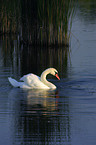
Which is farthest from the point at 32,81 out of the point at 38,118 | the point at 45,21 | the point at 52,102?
the point at 45,21

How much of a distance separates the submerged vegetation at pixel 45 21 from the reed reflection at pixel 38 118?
7.62 metres

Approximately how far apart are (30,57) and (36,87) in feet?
19.9

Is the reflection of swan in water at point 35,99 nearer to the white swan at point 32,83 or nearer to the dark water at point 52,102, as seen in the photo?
the dark water at point 52,102

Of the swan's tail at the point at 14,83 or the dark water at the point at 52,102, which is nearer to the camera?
the dark water at the point at 52,102

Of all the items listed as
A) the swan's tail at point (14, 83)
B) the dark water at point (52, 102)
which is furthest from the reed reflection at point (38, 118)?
the swan's tail at point (14, 83)

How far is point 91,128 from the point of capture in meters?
7.86

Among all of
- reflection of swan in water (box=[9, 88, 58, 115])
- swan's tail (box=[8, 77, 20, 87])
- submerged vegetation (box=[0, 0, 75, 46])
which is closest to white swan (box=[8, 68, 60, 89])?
swan's tail (box=[8, 77, 20, 87])

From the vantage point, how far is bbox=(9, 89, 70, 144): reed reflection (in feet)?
24.3

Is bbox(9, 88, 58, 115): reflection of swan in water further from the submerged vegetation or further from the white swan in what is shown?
the submerged vegetation

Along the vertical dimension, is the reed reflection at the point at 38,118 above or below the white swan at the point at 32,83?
above

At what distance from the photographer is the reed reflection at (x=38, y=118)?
7402 mm

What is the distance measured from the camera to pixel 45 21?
18828mm

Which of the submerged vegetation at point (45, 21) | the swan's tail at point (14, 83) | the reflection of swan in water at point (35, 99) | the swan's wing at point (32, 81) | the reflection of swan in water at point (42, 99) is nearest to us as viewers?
the reflection of swan in water at point (35, 99)

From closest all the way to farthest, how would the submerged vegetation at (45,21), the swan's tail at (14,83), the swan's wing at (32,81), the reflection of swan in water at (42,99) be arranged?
the reflection of swan in water at (42,99), the swan's wing at (32,81), the swan's tail at (14,83), the submerged vegetation at (45,21)
